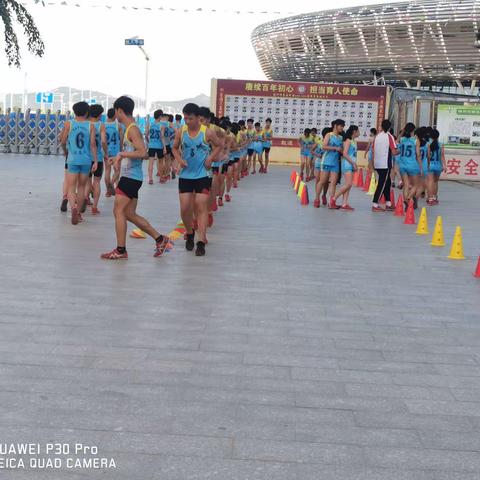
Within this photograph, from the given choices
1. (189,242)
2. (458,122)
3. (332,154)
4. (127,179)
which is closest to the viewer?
(127,179)

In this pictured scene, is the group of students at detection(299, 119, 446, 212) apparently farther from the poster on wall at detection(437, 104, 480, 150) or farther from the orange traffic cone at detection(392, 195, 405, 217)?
the poster on wall at detection(437, 104, 480, 150)

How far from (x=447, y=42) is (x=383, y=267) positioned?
46.1 metres

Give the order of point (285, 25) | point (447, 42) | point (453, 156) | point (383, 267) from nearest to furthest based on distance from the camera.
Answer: point (383, 267) < point (453, 156) < point (447, 42) < point (285, 25)

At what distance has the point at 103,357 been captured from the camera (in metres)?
4.70

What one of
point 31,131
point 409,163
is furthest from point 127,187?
point 31,131

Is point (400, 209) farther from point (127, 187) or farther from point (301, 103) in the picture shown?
point (301, 103)

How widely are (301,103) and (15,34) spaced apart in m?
13.2

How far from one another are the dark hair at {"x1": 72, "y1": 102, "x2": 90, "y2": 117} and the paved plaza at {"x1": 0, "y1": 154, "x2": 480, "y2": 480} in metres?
1.90

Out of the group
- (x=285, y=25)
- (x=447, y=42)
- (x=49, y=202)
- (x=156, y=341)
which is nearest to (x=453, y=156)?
(x=49, y=202)

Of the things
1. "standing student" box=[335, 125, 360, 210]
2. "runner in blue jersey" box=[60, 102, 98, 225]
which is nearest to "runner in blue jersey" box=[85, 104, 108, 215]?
"runner in blue jersey" box=[60, 102, 98, 225]

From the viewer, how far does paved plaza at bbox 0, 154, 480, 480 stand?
340cm

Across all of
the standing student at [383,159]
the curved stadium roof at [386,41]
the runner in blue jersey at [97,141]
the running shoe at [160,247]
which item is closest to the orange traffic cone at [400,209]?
the standing student at [383,159]

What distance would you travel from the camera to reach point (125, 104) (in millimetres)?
8016

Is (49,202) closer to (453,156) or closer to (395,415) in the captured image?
(395,415)
